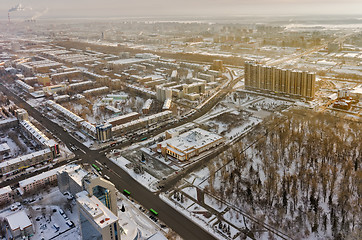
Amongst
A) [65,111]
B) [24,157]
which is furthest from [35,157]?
[65,111]

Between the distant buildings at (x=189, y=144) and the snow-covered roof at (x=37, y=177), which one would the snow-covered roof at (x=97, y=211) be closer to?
the snow-covered roof at (x=37, y=177)

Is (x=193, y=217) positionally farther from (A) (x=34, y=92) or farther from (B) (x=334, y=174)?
(A) (x=34, y=92)

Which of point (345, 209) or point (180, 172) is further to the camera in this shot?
point (180, 172)

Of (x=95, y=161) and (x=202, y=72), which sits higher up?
(x=202, y=72)

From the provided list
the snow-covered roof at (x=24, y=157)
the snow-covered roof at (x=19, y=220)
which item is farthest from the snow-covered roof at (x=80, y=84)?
the snow-covered roof at (x=19, y=220)

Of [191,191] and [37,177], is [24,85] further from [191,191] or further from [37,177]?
[191,191]

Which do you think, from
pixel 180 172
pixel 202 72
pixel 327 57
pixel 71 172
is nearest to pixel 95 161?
pixel 71 172
